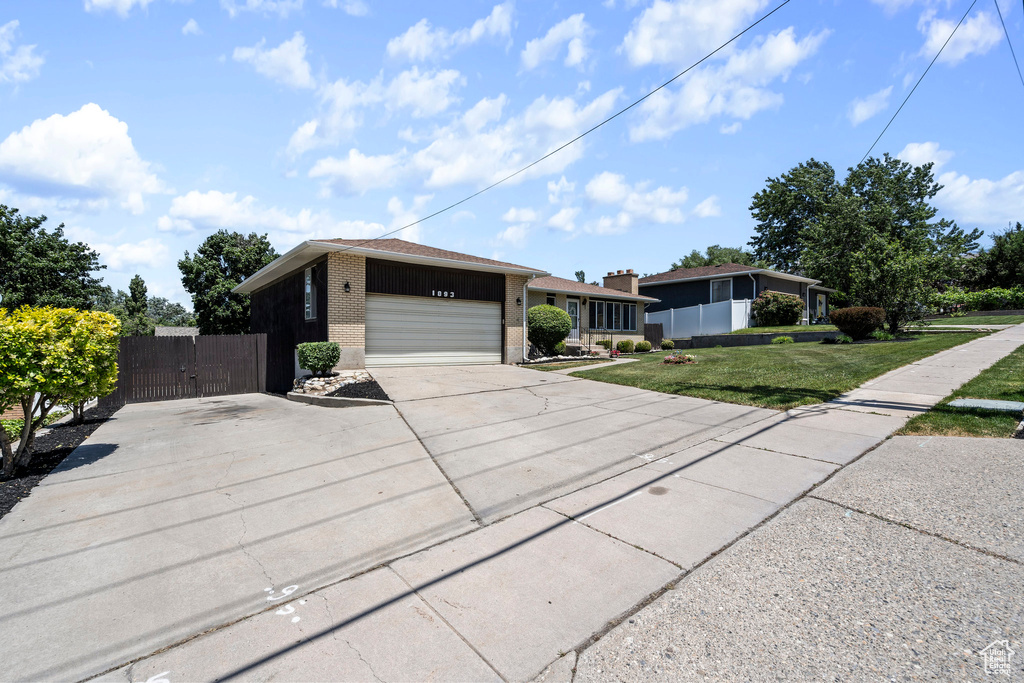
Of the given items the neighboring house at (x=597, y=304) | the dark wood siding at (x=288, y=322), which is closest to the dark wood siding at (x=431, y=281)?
the dark wood siding at (x=288, y=322)

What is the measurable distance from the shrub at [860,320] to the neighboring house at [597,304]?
9.79m

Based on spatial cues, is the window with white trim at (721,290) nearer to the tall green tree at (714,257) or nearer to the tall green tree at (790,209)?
the tall green tree at (790,209)

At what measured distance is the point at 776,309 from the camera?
25.4 meters

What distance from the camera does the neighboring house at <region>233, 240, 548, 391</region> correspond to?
41.4ft

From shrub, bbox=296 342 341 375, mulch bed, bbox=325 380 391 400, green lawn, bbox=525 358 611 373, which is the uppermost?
shrub, bbox=296 342 341 375

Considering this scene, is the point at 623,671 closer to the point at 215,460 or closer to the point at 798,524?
the point at 798,524

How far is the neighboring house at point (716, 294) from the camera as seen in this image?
26.2 metres

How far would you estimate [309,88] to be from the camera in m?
12.0

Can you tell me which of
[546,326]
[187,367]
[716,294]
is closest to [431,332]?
[546,326]

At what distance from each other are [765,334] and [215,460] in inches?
873

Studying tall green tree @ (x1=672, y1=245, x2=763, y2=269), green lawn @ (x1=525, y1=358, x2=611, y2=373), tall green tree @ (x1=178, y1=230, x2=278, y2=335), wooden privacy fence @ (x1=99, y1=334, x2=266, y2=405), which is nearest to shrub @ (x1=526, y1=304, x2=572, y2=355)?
green lawn @ (x1=525, y1=358, x2=611, y2=373)

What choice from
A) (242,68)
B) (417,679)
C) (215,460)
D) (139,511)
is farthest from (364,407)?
(242,68)

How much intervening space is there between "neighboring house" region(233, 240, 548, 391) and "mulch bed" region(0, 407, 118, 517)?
209 inches

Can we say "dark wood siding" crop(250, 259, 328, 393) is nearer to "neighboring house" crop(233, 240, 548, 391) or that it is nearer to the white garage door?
"neighboring house" crop(233, 240, 548, 391)
